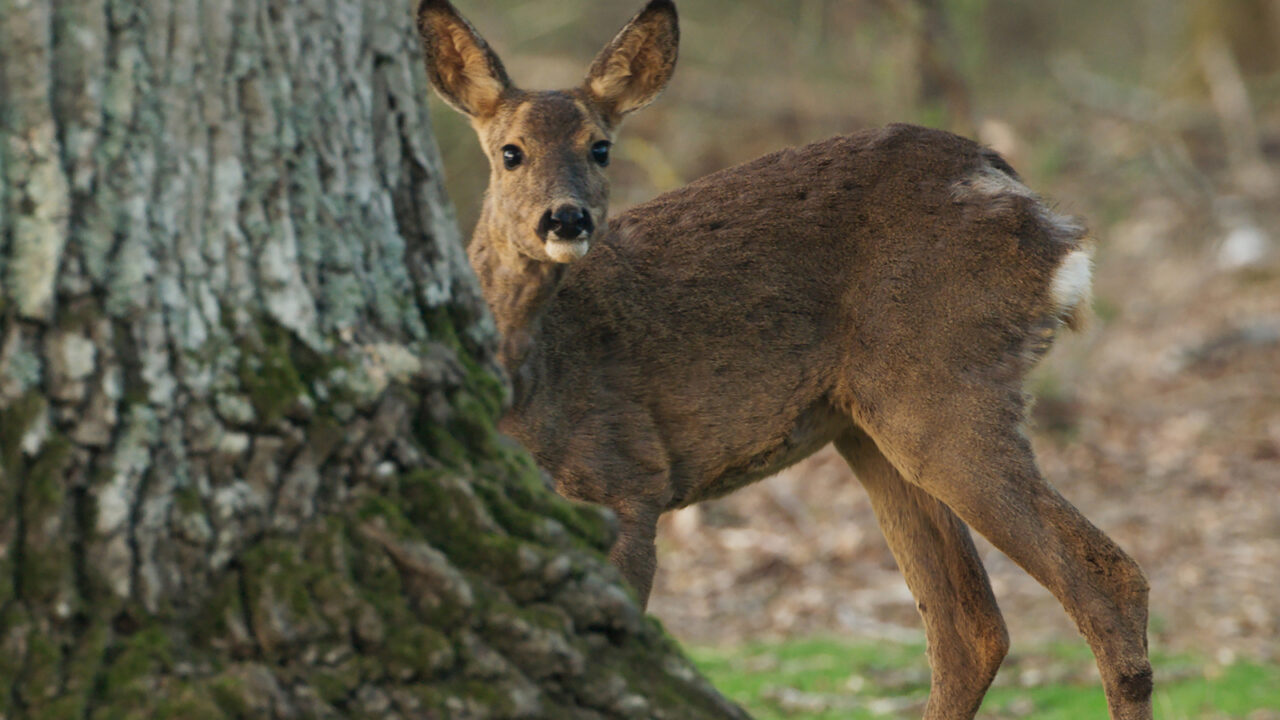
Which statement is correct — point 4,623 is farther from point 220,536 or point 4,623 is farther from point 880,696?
point 880,696

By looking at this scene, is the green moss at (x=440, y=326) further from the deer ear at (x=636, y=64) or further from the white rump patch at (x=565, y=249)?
the deer ear at (x=636, y=64)

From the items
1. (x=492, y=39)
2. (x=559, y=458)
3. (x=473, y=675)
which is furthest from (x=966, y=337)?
(x=492, y=39)

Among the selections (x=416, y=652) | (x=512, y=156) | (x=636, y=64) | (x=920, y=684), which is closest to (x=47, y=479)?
(x=416, y=652)

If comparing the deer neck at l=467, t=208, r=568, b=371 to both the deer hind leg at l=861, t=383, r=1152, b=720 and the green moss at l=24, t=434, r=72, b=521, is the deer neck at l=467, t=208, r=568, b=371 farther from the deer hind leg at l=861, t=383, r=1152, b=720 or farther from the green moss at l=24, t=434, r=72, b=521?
the green moss at l=24, t=434, r=72, b=521

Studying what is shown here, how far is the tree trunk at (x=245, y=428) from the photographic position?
2.30 m

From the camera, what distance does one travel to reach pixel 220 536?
2.39 meters

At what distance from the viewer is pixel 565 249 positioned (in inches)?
178

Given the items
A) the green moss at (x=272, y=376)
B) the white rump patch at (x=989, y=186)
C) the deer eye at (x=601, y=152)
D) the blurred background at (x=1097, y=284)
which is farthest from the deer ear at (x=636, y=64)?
the green moss at (x=272, y=376)

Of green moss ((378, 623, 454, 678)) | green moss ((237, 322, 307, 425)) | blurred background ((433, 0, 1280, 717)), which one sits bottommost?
green moss ((378, 623, 454, 678))

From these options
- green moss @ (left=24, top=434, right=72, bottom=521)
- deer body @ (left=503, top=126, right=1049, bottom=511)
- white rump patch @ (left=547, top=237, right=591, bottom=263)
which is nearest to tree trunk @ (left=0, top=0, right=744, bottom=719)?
green moss @ (left=24, top=434, right=72, bottom=521)

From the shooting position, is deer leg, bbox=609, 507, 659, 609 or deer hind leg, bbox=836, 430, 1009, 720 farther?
deer hind leg, bbox=836, 430, 1009, 720

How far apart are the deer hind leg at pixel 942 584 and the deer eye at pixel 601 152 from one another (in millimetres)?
1327

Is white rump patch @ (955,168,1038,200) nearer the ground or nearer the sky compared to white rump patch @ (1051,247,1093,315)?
nearer the sky

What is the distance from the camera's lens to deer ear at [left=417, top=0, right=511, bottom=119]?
15.9 ft
